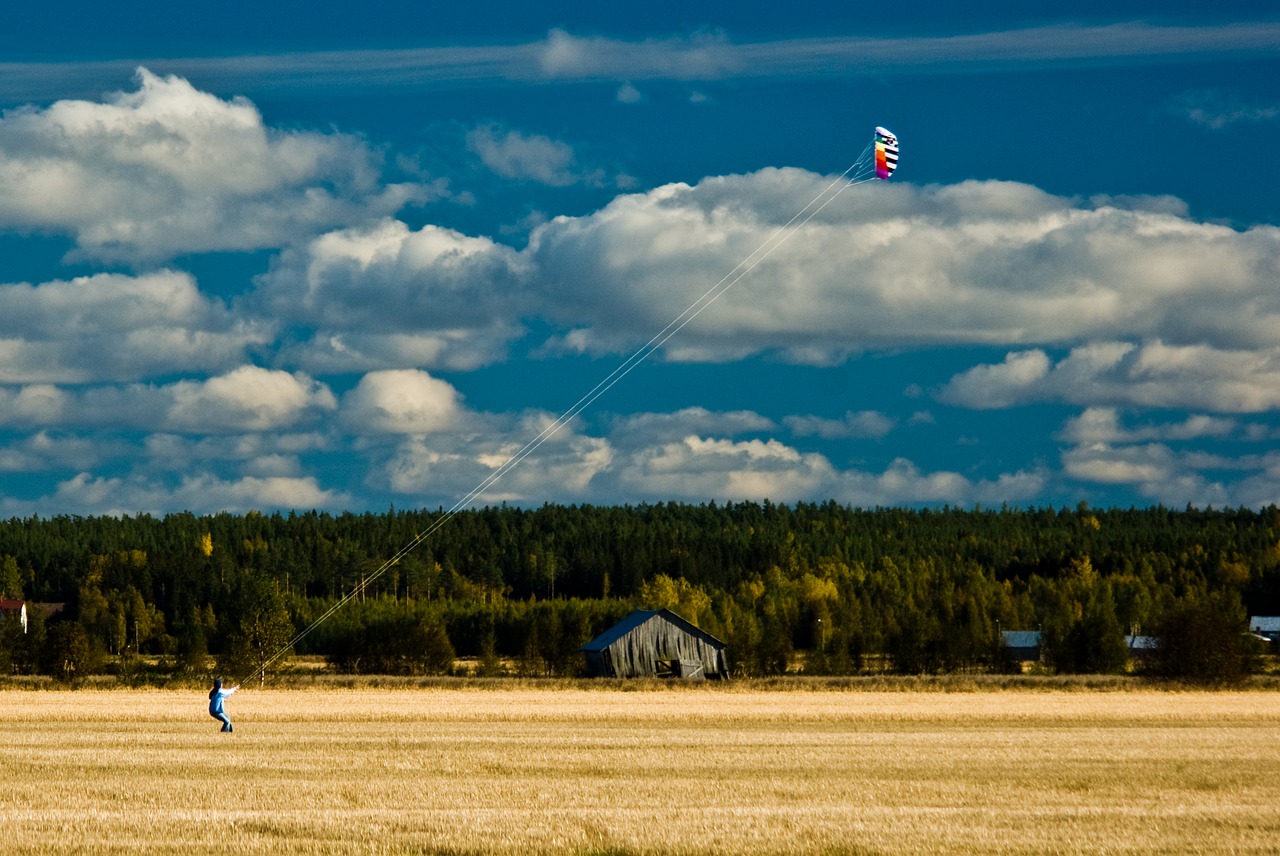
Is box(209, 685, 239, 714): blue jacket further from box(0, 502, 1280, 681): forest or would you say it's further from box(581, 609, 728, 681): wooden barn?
box(581, 609, 728, 681): wooden barn

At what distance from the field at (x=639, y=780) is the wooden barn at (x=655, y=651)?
3170cm

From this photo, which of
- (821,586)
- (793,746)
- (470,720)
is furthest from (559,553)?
(793,746)

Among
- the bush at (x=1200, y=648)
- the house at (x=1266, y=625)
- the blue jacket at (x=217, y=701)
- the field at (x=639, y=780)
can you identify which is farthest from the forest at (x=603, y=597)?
the blue jacket at (x=217, y=701)

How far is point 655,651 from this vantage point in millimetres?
82500

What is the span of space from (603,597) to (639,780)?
5272 inches

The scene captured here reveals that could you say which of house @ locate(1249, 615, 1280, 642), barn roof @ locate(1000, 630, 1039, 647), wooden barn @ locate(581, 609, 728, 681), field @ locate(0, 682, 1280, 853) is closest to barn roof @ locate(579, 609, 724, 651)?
wooden barn @ locate(581, 609, 728, 681)

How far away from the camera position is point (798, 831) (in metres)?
20.7

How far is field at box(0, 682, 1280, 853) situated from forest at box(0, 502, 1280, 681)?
1106 inches

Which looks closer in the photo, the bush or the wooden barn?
the bush

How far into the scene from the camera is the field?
20.1 metres

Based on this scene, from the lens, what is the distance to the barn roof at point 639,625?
81.8 m

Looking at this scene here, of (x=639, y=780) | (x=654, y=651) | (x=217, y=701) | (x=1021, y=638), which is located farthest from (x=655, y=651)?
(x=639, y=780)

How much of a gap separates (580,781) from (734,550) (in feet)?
488

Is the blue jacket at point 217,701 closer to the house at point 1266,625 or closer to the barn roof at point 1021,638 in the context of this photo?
the barn roof at point 1021,638
